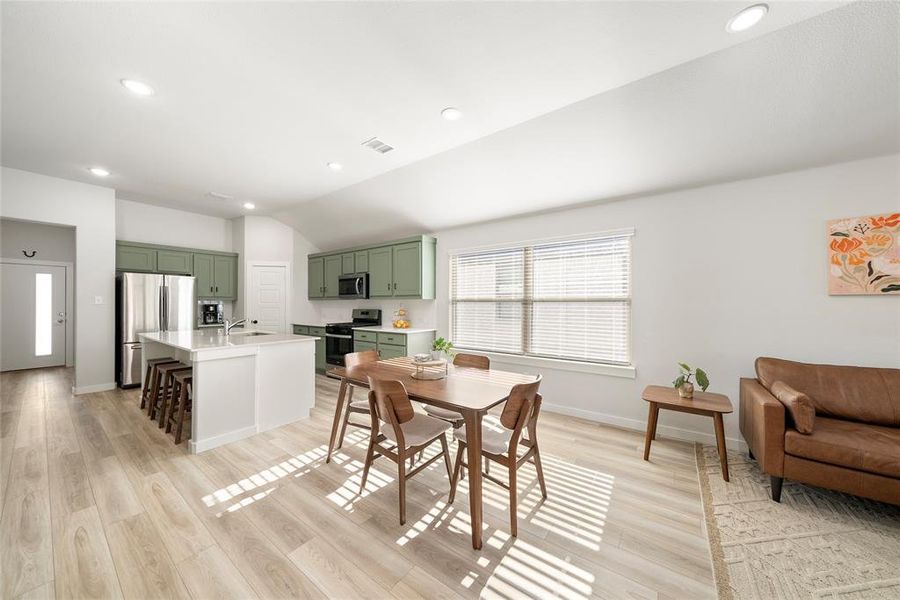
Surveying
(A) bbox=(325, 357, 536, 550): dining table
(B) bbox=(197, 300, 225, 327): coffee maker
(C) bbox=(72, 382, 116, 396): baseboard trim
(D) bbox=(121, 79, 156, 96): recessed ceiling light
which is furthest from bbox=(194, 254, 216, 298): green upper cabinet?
(A) bbox=(325, 357, 536, 550): dining table

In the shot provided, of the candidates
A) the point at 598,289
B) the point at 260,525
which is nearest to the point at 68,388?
the point at 260,525

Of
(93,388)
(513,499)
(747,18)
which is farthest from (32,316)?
(747,18)

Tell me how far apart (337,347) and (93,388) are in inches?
125

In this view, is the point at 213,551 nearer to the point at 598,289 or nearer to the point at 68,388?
Answer: the point at 598,289

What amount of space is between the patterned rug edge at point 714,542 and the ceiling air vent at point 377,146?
3.78m

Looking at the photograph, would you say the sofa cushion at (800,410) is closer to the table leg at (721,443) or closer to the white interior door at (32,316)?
the table leg at (721,443)

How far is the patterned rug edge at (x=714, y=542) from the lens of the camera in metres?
1.51

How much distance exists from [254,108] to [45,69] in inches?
48.3

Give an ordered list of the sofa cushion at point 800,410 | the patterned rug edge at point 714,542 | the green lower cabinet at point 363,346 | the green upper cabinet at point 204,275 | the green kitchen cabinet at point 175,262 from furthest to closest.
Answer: the green upper cabinet at point 204,275 → the green kitchen cabinet at point 175,262 → the green lower cabinet at point 363,346 → the sofa cushion at point 800,410 → the patterned rug edge at point 714,542

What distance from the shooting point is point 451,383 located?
A: 7.33ft

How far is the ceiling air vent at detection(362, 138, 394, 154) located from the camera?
3.14m

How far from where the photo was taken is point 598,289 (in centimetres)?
365

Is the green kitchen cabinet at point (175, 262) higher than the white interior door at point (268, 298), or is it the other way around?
the green kitchen cabinet at point (175, 262)

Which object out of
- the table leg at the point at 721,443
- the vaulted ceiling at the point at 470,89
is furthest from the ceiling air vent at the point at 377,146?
the table leg at the point at 721,443
